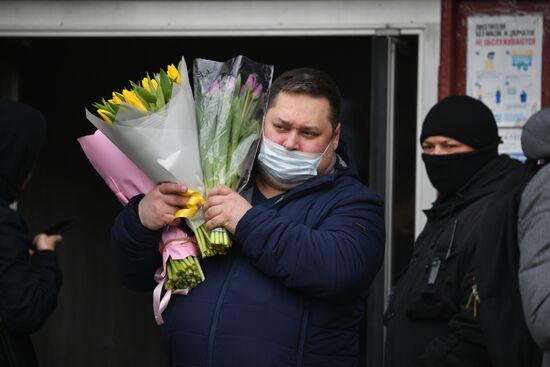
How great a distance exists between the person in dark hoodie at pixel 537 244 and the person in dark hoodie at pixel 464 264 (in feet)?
0.36

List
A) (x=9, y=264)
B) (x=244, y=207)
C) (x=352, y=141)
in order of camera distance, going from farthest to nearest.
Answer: (x=352, y=141) → (x=9, y=264) → (x=244, y=207)

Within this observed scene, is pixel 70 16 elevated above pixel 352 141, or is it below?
above

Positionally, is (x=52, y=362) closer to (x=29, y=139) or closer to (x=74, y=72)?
(x=74, y=72)

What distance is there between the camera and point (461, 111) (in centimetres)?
397

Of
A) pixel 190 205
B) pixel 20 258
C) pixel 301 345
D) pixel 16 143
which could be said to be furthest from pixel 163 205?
pixel 16 143

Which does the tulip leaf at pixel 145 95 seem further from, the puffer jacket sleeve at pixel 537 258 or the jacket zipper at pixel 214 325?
the puffer jacket sleeve at pixel 537 258

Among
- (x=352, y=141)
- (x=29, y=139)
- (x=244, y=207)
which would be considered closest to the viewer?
(x=244, y=207)

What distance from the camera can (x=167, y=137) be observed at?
112 inches

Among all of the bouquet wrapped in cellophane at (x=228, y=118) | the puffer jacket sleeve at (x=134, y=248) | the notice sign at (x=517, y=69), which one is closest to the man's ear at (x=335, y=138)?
the bouquet wrapped in cellophane at (x=228, y=118)

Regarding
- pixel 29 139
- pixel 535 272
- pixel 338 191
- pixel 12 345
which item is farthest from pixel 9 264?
pixel 535 272

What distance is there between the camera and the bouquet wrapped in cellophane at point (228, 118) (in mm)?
2941

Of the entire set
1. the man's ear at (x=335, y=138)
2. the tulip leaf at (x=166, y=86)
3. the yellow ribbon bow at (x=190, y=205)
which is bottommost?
the yellow ribbon bow at (x=190, y=205)

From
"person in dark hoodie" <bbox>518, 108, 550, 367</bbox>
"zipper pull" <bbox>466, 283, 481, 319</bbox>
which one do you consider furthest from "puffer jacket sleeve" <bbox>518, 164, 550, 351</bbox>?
"zipper pull" <bbox>466, 283, 481, 319</bbox>

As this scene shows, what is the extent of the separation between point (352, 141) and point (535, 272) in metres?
3.83
